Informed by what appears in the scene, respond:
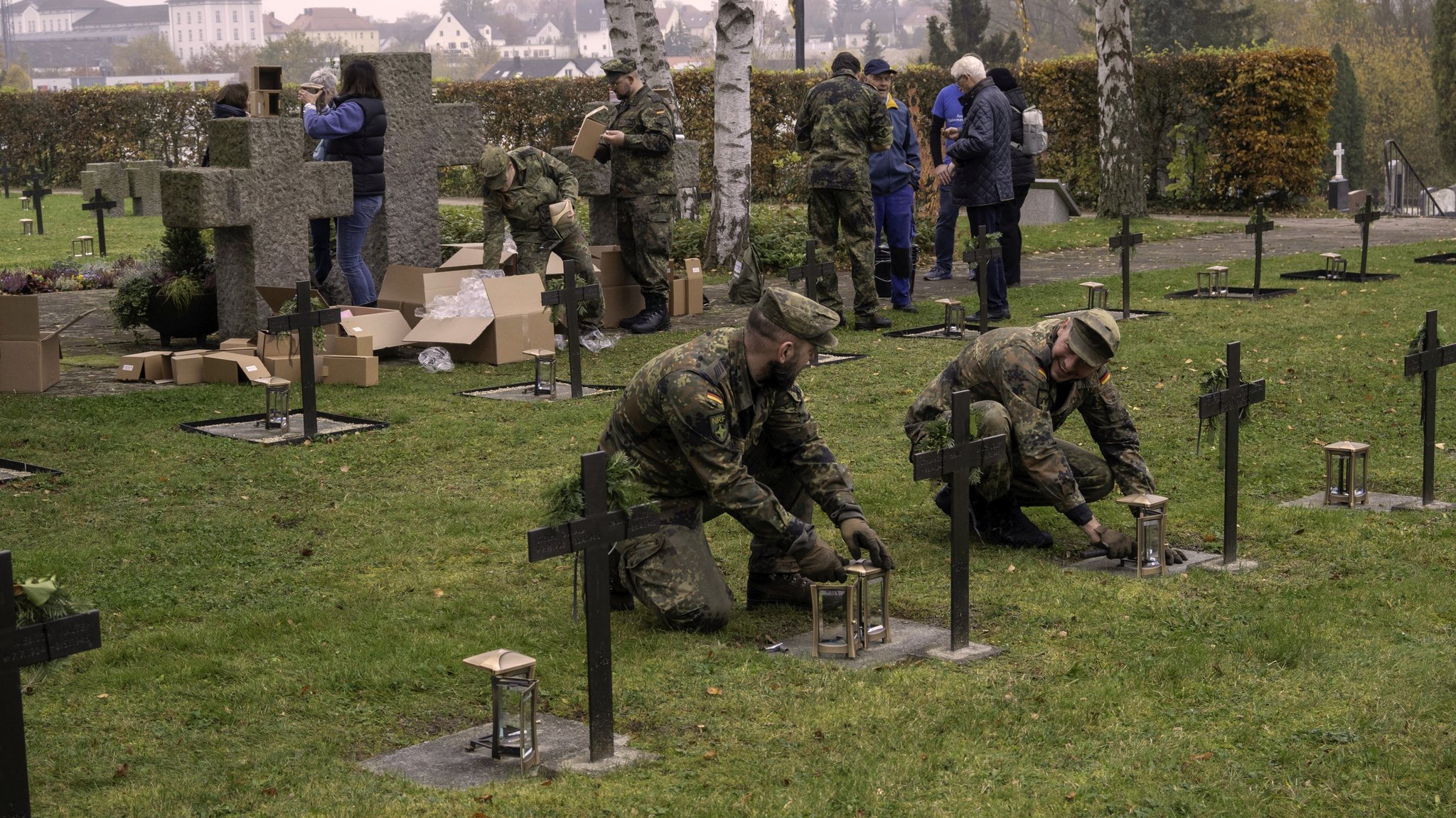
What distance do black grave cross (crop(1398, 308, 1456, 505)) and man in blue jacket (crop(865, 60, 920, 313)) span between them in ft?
23.1

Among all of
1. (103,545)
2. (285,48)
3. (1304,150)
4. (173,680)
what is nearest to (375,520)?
(103,545)

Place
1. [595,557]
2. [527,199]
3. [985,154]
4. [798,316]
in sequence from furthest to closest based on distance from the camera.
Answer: [985,154] < [527,199] < [798,316] < [595,557]

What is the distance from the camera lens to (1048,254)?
Result: 19.6 meters

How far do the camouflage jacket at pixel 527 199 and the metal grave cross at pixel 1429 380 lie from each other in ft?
22.7

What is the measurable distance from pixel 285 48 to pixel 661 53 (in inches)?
3368

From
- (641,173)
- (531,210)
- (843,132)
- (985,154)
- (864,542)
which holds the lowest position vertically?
(864,542)

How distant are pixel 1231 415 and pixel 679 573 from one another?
104 inches

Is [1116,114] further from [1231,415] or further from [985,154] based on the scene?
[1231,415]

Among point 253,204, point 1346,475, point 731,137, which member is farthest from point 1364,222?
point 253,204

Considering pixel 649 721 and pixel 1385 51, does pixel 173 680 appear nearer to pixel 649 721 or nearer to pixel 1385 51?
pixel 649 721

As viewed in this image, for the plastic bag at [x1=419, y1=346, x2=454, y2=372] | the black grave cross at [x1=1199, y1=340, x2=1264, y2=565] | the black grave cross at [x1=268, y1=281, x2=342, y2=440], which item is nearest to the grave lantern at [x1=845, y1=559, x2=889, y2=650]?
the black grave cross at [x1=1199, y1=340, x2=1264, y2=565]

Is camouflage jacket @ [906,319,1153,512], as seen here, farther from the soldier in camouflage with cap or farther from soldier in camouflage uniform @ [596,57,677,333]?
soldier in camouflage uniform @ [596,57,677,333]

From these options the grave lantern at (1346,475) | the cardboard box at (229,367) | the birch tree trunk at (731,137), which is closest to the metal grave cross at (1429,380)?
the grave lantern at (1346,475)

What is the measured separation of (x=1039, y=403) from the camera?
6.99 meters
